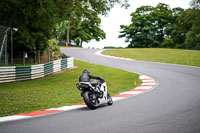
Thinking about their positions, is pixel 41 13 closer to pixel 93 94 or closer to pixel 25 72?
pixel 25 72

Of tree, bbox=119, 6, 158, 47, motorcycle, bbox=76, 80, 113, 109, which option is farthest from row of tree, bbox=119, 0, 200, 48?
motorcycle, bbox=76, 80, 113, 109

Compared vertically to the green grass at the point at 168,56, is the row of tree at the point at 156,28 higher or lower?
higher

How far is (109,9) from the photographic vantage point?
78.0 feet

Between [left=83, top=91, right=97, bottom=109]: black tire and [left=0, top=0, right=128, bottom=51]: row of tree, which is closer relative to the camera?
[left=83, top=91, right=97, bottom=109]: black tire

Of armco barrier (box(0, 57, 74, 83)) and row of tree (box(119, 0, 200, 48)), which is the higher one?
row of tree (box(119, 0, 200, 48))

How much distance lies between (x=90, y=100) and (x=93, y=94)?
A: 31cm

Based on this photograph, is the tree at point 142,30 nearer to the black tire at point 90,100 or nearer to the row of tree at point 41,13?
the row of tree at point 41,13

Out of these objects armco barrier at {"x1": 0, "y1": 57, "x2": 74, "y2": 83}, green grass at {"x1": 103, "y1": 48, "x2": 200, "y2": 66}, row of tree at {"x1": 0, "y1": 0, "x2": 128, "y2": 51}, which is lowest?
armco barrier at {"x1": 0, "y1": 57, "x2": 74, "y2": 83}

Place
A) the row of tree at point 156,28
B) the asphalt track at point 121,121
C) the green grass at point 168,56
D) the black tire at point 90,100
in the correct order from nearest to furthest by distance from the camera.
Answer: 1. the asphalt track at point 121,121
2. the black tire at point 90,100
3. the green grass at point 168,56
4. the row of tree at point 156,28

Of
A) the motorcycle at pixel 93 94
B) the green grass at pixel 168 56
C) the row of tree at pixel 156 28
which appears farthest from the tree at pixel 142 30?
the motorcycle at pixel 93 94

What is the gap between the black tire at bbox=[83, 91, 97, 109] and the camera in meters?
9.07

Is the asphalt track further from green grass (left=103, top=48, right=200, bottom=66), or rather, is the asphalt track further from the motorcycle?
green grass (left=103, top=48, right=200, bottom=66)

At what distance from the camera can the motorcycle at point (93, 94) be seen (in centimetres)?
911

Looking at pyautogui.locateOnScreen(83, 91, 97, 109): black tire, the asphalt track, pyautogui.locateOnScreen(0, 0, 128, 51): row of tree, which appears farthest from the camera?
pyautogui.locateOnScreen(0, 0, 128, 51): row of tree
